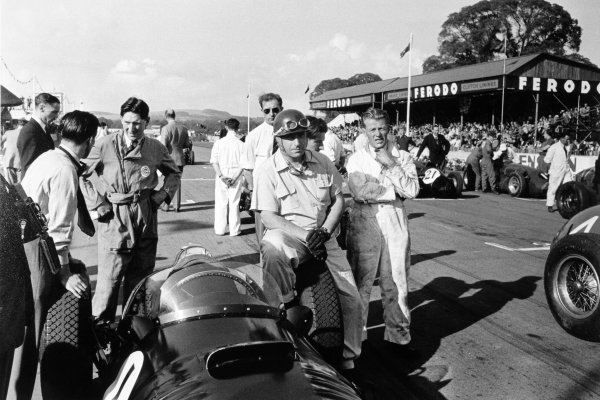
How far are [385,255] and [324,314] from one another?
42.0 inches

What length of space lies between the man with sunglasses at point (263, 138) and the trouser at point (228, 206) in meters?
1.54

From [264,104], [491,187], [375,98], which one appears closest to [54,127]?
[264,104]

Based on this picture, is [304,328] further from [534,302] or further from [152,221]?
[534,302]

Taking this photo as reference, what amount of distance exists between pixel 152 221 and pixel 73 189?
0.99 metres

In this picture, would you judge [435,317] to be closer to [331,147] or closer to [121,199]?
[121,199]

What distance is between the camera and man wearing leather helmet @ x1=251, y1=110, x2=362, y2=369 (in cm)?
418

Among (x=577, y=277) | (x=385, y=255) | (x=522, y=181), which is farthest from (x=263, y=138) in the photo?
(x=522, y=181)

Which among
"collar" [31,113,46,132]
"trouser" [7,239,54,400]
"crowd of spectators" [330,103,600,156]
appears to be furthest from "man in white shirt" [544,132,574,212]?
"trouser" [7,239,54,400]

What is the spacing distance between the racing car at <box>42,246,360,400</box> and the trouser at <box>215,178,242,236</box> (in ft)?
20.2

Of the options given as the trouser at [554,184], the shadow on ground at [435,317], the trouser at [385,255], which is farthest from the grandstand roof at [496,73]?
the trouser at [385,255]

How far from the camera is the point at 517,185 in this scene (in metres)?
16.7

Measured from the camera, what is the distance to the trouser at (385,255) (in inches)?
183

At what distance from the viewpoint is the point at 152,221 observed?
481cm

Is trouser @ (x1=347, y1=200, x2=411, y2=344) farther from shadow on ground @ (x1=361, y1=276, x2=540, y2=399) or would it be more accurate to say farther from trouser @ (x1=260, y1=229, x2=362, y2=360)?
trouser @ (x1=260, y1=229, x2=362, y2=360)
